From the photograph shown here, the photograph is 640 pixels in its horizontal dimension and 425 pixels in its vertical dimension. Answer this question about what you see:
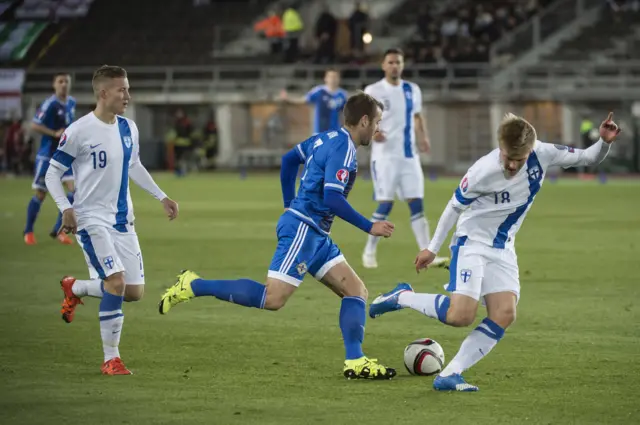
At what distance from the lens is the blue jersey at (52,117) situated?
18.0 meters

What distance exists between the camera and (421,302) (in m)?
8.36

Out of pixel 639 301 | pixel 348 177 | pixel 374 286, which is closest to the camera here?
pixel 348 177

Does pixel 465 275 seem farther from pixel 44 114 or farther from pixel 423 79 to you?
pixel 423 79

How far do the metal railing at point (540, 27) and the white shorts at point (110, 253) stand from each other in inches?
1319

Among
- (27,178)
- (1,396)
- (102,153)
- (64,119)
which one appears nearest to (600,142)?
(102,153)

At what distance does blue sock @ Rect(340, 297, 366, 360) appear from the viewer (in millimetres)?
8266

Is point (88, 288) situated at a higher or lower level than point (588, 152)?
lower

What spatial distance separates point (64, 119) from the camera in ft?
60.1

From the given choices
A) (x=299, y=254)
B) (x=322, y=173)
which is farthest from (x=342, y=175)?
(x=299, y=254)

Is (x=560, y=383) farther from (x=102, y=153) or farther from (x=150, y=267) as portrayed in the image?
(x=150, y=267)

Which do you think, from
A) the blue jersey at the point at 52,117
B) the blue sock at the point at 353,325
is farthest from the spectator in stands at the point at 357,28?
the blue sock at the point at 353,325

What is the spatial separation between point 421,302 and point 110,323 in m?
1.96

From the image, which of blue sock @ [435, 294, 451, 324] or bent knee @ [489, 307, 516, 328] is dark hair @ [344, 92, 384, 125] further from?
bent knee @ [489, 307, 516, 328]

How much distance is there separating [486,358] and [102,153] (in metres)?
2.88
